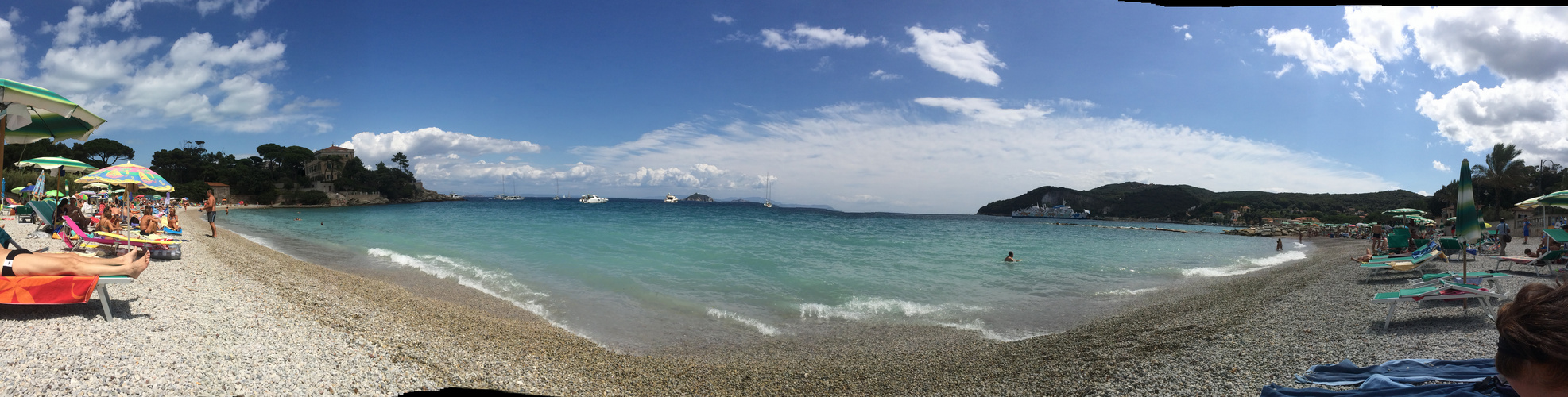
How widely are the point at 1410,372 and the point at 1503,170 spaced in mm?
45749

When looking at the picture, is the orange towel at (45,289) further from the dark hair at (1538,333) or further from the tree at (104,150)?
the tree at (104,150)

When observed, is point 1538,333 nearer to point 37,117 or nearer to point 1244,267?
point 37,117

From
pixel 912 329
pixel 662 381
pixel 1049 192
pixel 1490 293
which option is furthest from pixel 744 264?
pixel 1049 192

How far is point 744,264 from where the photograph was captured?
44.8 feet

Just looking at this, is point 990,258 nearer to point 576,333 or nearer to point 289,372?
point 576,333

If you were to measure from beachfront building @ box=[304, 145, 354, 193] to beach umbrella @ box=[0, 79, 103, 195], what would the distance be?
7954 cm

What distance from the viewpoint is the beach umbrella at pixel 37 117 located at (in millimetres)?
4445

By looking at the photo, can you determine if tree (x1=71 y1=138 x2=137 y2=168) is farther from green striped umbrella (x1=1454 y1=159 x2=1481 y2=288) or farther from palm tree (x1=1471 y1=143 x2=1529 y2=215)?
palm tree (x1=1471 y1=143 x2=1529 y2=215)

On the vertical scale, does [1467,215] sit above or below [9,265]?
above

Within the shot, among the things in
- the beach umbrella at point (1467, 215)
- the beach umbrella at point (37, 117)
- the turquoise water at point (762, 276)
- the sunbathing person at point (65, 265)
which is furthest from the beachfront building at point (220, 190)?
the beach umbrella at point (1467, 215)

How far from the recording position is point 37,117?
541 cm

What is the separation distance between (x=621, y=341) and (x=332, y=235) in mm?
21703

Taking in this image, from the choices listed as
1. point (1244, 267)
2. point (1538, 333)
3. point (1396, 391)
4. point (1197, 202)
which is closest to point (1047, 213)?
point (1197, 202)

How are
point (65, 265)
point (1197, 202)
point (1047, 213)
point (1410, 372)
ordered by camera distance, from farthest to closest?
point (1047, 213) → point (1197, 202) → point (65, 265) → point (1410, 372)
